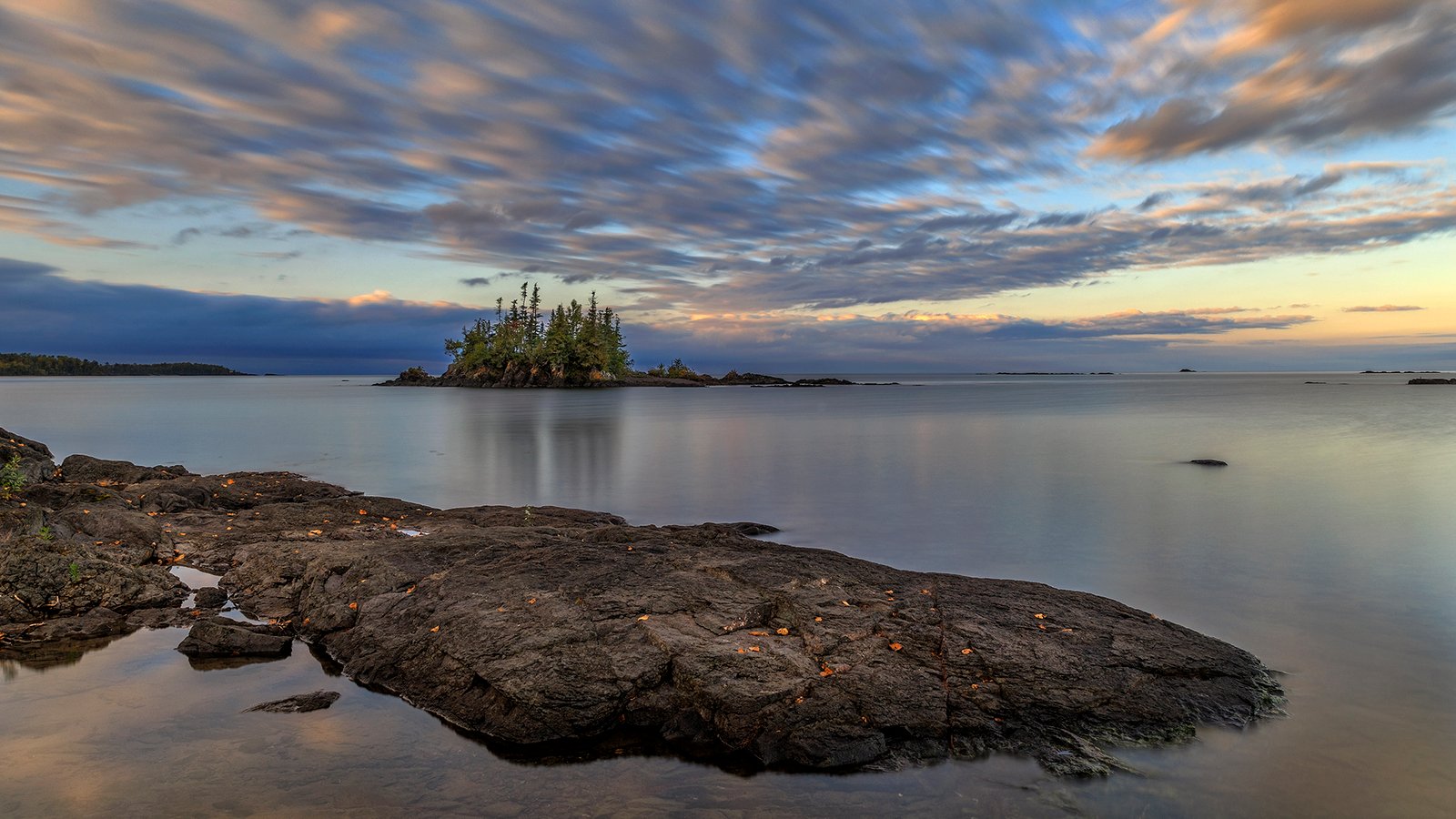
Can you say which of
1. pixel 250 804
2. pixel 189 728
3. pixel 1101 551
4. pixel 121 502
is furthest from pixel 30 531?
pixel 1101 551

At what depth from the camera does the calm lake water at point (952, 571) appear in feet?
18.7

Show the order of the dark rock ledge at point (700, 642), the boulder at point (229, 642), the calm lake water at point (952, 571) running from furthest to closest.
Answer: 1. the boulder at point (229, 642)
2. the dark rock ledge at point (700, 642)
3. the calm lake water at point (952, 571)

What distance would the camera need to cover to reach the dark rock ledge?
6.44m

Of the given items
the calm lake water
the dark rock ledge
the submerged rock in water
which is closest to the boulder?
the calm lake water

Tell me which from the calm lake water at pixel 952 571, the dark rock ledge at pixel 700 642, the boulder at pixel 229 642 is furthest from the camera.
A: the boulder at pixel 229 642

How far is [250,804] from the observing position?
18.0 ft

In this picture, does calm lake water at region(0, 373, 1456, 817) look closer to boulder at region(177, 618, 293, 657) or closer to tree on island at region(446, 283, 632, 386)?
boulder at region(177, 618, 293, 657)

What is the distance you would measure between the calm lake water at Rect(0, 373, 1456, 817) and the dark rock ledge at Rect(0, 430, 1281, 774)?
1.14 ft

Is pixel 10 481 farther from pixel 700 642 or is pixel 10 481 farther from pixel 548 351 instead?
pixel 548 351

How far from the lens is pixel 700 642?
7.38m

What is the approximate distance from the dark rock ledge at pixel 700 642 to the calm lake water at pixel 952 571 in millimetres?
346

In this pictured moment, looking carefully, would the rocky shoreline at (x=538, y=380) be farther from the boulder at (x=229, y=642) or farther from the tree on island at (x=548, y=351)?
the boulder at (x=229, y=642)

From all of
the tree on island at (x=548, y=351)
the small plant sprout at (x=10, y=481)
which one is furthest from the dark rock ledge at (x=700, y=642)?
the tree on island at (x=548, y=351)

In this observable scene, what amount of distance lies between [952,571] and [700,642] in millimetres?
7743
